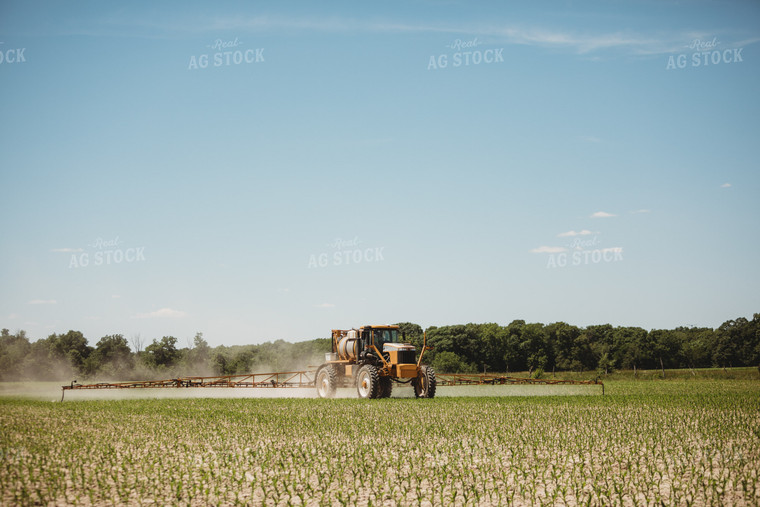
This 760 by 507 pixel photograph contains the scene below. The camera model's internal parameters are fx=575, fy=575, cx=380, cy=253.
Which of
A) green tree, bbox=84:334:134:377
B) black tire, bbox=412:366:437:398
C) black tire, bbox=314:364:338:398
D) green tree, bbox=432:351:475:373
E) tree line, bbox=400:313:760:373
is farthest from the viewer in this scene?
tree line, bbox=400:313:760:373

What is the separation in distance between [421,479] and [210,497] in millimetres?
3195

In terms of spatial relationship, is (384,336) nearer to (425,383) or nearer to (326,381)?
(425,383)

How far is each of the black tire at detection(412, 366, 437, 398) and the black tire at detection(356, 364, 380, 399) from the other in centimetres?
186

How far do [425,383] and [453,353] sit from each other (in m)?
52.9

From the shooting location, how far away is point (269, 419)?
655 inches

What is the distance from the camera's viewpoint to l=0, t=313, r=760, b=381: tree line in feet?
226

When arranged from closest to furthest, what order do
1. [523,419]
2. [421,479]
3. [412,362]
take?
[421,479] → [523,419] → [412,362]

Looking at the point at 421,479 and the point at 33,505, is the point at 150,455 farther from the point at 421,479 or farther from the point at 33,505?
the point at 421,479

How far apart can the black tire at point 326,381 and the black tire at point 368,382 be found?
5.45 ft

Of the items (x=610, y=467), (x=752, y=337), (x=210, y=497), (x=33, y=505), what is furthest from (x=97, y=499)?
(x=752, y=337)

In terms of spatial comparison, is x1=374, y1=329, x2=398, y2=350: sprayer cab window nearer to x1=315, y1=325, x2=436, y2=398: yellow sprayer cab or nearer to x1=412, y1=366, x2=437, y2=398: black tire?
x1=315, y1=325, x2=436, y2=398: yellow sprayer cab

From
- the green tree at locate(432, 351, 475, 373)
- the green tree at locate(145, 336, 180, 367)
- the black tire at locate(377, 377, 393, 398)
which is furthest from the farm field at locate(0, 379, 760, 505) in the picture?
the green tree at locate(145, 336, 180, 367)

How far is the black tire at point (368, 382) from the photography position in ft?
73.3

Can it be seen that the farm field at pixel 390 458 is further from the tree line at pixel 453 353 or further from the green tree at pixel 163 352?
the green tree at pixel 163 352
